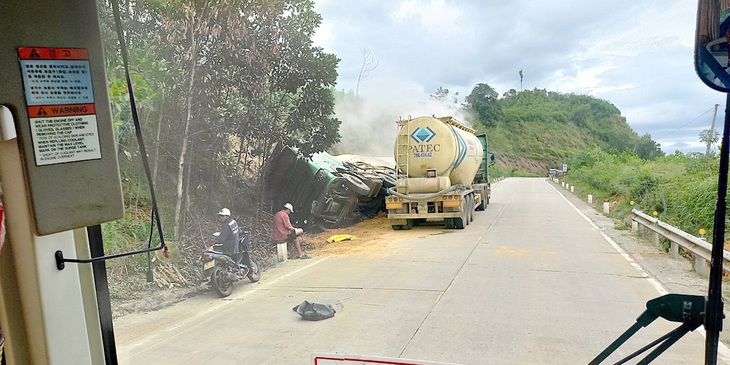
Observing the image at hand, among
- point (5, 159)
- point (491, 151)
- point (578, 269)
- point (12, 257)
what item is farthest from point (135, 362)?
point (491, 151)

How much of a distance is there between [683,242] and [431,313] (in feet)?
9.16

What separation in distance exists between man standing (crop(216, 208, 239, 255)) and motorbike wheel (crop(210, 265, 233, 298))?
0.99 feet

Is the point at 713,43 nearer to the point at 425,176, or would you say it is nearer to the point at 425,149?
the point at 425,149

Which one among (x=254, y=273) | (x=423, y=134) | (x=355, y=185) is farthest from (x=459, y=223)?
(x=254, y=273)

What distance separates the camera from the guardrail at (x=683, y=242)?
3286 millimetres

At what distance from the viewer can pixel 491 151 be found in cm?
1762

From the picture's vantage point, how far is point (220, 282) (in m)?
5.47

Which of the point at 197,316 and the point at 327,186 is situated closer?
the point at 197,316

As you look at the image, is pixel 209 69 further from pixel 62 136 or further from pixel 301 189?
pixel 62 136

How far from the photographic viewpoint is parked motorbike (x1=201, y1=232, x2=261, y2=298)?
542cm

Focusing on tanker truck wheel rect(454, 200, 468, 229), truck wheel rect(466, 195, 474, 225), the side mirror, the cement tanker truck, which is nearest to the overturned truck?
the cement tanker truck

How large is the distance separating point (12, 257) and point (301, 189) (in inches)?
330

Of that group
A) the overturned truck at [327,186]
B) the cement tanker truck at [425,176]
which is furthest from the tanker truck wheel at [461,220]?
the overturned truck at [327,186]

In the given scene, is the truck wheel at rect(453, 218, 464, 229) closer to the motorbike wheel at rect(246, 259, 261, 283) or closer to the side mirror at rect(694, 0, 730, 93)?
the motorbike wheel at rect(246, 259, 261, 283)
